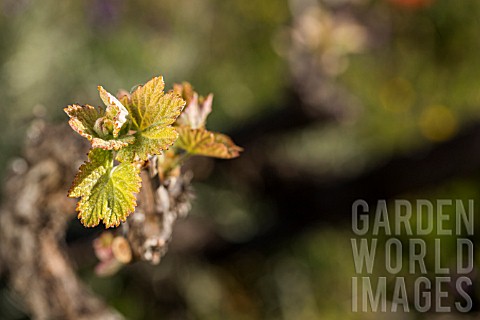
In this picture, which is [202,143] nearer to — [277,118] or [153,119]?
[153,119]

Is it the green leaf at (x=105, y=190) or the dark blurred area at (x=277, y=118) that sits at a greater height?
the dark blurred area at (x=277, y=118)

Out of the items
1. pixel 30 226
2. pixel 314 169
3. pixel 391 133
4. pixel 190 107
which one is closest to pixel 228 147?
pixel 190 107

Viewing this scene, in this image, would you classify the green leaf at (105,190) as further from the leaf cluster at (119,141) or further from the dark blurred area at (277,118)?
the dark blurred area at (277,118)

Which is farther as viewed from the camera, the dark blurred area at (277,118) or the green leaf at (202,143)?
the dark blurred area at (277,118)

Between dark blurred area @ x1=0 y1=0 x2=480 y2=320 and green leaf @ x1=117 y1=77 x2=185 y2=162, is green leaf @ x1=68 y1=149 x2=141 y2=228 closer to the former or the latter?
green leaf @ x1=117 y1=77 x2=185 y2=162

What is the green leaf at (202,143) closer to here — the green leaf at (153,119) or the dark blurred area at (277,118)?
the green leaf at (153,119)

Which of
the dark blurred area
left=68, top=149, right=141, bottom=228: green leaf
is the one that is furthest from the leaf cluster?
the dark blurred area

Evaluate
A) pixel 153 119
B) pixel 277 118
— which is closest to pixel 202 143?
pixel 153 119

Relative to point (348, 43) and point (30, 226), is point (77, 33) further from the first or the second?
point (30, 226)

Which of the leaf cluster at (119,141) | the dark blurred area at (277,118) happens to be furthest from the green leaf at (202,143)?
the dark blurred area at (277,118)
